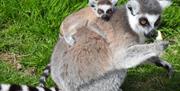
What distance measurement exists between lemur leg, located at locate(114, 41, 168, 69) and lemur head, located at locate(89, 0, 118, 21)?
15.6 inches

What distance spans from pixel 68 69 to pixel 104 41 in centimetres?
43

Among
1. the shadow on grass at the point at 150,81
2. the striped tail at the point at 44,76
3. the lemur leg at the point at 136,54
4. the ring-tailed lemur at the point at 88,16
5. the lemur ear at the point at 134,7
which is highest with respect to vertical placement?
the ring-tailed lemur at the point at 88,16

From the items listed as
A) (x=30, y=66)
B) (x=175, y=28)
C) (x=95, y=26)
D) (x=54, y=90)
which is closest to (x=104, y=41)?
(x=95, y=26)

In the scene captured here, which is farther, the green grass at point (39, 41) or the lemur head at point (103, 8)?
the green grass at point (39, 41)

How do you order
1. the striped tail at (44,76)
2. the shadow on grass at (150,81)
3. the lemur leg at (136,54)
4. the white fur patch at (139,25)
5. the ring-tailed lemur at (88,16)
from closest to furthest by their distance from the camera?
the white fur patch at (139,25), the lemur leg at (136,54), the ring-tailed lemur at (88,16), the striped tail at (44,76), the shadow on grass at (150,81)

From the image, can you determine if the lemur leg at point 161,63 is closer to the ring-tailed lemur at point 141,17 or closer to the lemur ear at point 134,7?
the ring-tailed lemur at point 141,17

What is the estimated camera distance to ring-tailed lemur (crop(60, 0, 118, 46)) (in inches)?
→ 239

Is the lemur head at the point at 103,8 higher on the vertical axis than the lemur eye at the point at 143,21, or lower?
higher

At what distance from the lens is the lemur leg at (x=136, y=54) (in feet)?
19.4

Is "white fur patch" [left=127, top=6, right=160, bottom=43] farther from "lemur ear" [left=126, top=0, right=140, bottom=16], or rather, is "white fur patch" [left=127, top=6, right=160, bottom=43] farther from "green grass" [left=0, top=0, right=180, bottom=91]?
"green grass" [left=0, top=0, right=180, bottom=91]

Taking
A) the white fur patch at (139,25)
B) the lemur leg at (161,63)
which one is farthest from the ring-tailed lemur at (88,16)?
the lemur leg at (161,63)

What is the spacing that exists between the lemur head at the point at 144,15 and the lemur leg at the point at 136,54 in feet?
0.46

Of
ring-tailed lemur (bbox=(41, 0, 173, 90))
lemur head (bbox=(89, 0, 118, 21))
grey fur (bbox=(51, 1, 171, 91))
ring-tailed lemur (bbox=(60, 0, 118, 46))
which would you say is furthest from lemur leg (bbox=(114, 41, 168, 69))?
lemur head (bbox=(89, 0, 118, 21))

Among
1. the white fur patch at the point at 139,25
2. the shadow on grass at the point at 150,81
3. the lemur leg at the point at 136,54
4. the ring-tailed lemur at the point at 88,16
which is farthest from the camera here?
the shadow on grass at the point at 150,81
